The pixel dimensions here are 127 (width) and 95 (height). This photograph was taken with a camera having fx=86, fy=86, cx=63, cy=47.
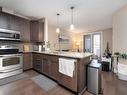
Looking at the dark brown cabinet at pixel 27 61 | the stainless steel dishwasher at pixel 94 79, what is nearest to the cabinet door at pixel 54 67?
the stainless steel dishwasher at pixel 94 79

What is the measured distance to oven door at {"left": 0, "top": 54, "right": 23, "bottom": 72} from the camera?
9.79 feet

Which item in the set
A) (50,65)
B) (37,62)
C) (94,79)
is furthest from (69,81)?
(37,62)

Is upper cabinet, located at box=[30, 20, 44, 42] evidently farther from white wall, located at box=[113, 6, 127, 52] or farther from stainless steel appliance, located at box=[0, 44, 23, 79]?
white wall, located at box=[113, 6, 127, 52]

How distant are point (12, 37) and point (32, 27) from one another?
121cm

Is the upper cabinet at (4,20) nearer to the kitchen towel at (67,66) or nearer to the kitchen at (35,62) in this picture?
the kitchen at (35,62)

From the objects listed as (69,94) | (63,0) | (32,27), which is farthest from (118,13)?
(32,27)

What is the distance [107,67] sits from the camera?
4.23m

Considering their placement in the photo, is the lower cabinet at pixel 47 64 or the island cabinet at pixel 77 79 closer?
the island cabinet at pixel 77 79

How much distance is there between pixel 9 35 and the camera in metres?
3.41

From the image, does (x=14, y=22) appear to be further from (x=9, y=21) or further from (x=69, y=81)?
(x=69, y=81)

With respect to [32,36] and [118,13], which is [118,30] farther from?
[32,36]

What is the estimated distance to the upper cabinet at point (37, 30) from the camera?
169 inches

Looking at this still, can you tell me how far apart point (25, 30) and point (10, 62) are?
1.65 metres

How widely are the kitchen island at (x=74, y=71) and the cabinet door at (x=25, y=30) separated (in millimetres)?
1257
